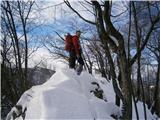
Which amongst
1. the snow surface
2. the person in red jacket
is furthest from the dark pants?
the snow surface

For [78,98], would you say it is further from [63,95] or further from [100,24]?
[100,24]

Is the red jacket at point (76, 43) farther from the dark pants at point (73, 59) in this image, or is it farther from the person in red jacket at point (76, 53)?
the dark pants at point (73, 59)

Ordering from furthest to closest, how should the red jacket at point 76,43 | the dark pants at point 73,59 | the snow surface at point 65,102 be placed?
the dark pants at point 73,59 → the red jacket at point 76,43 → the snow surface at point 65,102

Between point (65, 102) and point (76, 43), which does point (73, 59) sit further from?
point (65, 102)

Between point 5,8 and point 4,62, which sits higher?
point 5,8

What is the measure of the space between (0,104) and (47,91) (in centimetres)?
1546

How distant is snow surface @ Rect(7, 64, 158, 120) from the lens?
41.6 ft

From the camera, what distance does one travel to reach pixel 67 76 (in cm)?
Result: 1577

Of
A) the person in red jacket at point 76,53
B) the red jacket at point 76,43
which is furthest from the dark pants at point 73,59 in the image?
the red jacket at point 76,43

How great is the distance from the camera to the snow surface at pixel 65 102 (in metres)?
12.7

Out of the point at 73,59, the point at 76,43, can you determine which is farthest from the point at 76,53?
the point at 76,43

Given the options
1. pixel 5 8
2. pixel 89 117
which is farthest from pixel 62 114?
pixel 5 8

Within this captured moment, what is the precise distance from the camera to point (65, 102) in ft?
43.9

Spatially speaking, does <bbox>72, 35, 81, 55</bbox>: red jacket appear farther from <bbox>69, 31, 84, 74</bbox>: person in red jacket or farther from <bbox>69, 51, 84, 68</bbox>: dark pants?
<bbox>69, 51, 84, 68</bbox>: dark pants
